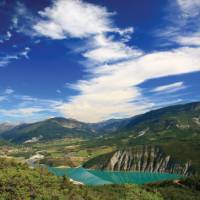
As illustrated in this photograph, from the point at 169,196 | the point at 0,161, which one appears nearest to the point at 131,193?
the point at 169,196

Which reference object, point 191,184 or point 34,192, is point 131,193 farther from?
point 191,184

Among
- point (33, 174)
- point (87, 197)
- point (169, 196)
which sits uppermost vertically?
point (33, 174)

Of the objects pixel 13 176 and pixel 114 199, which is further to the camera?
pixel 114 199

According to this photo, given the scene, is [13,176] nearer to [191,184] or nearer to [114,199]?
[114,199]

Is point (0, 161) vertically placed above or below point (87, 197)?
above

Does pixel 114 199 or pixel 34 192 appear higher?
pixel 34 192

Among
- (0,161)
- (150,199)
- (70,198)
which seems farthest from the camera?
(0,161)

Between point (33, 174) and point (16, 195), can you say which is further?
point (33, 174)

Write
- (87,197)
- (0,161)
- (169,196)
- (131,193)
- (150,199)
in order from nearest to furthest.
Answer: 1. (87,197)
2. (150,199)
3. (131,193)
4. (0,161)
5. (169,196)

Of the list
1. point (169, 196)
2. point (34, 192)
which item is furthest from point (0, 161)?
point (169, 196)
